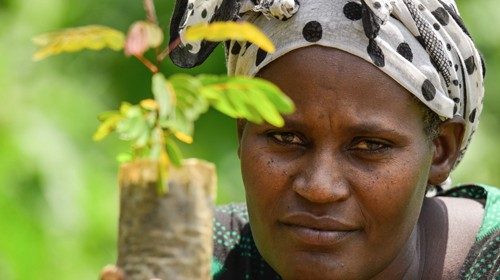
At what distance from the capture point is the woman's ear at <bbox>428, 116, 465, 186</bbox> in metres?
3.04

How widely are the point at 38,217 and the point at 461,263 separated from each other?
1.90m

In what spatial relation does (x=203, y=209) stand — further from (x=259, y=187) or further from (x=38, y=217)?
(x=38, y=217)

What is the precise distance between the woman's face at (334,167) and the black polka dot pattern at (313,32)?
25mm

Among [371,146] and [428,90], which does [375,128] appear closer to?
[371,146]

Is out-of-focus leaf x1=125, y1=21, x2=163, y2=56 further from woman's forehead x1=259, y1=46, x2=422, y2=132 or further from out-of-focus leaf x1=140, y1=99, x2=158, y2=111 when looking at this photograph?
woman's forehead x1=259, y1=46, x2=422, y2=132

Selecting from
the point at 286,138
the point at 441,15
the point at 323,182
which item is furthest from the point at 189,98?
the point at 441,15

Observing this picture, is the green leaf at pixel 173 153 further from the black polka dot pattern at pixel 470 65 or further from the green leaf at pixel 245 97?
the black polka dot pattern at pixel 470 65

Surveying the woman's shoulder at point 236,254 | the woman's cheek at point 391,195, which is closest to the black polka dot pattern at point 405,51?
the woman's cheek at point 391,195

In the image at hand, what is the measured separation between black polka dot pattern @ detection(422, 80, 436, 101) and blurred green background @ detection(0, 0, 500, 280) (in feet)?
6.81

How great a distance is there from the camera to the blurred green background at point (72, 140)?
179 inches

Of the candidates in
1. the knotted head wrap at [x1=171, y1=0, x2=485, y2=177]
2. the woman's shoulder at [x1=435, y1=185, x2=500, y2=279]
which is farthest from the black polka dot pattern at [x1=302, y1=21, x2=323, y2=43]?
the woman's shoulder at [x1=435, y1=185, x2=500, y2=279]

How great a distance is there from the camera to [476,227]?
3.23m

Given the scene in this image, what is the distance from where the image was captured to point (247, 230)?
3.39 meters

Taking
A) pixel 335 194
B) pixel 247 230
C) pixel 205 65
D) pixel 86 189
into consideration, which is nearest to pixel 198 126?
pixel 205 65
